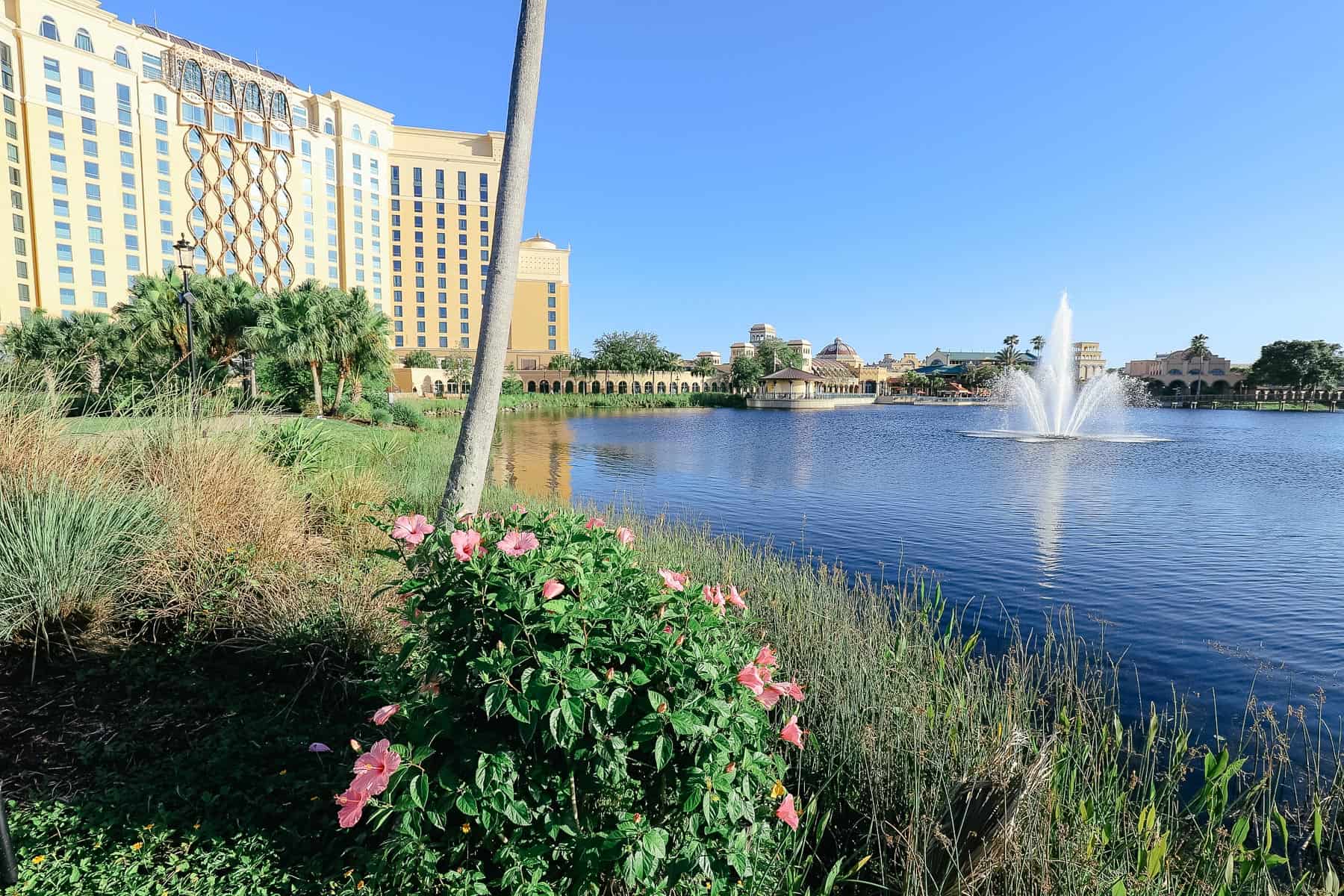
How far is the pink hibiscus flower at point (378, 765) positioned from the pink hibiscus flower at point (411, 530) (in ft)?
2.28

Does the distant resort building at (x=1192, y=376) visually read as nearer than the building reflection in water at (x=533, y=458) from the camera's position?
No

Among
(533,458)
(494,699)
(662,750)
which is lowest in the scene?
(533,458)

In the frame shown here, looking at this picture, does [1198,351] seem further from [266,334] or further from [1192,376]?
[266,334]

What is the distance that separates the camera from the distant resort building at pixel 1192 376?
327ft

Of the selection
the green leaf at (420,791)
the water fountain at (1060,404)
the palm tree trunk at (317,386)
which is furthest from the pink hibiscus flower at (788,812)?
the water fountain at (1060,404)

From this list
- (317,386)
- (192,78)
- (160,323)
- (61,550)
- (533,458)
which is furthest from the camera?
(192,78)

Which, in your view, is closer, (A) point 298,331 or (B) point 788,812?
(B) point 788,812

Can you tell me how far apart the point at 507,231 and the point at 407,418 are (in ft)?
84.9

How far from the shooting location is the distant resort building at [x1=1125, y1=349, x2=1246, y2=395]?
3930 inches

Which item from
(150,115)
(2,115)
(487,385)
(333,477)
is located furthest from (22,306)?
(487,385)

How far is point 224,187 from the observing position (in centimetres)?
6350

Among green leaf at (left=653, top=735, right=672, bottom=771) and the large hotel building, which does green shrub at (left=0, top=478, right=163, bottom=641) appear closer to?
green leaf at (left=653, top=735, right=672, bottom=771)

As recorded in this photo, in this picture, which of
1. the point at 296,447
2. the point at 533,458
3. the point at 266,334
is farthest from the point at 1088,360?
the point at 296,447

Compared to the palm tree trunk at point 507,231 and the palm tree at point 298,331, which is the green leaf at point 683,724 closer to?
the palm tree trunk at point 507,231
